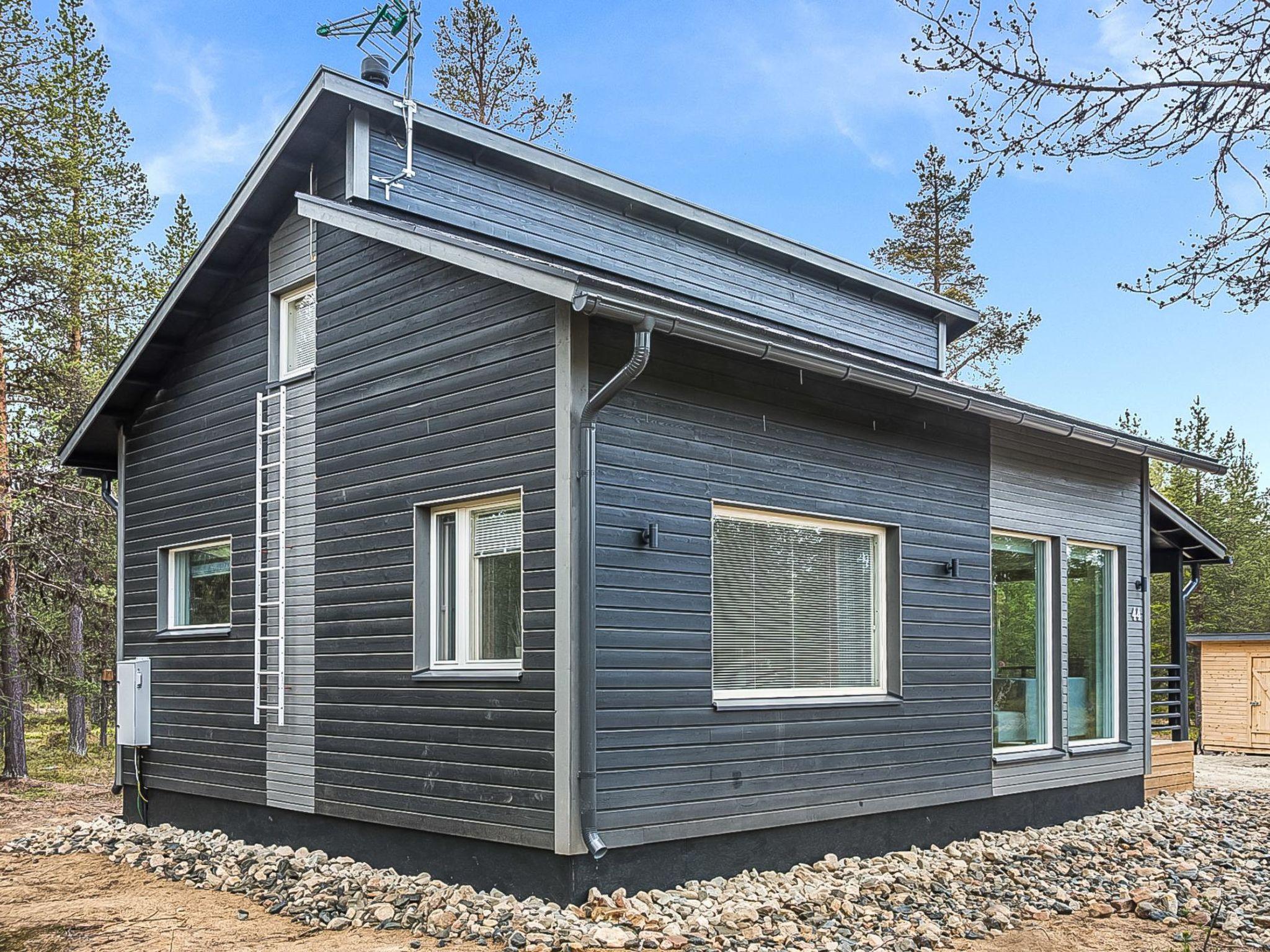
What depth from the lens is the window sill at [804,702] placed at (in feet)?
23.1

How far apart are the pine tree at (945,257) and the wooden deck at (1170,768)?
45.1ft

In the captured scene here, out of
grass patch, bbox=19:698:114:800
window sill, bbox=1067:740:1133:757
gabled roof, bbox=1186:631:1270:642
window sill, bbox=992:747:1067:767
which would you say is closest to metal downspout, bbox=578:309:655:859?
window sill, bbox=992:747:1067:767

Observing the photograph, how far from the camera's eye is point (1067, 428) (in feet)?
29.8

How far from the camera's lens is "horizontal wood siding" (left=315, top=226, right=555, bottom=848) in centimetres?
651

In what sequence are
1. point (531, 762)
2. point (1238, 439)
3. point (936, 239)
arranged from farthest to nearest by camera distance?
1. point (1238, 439)
2. point (936, 239)
3. point (531, 762)

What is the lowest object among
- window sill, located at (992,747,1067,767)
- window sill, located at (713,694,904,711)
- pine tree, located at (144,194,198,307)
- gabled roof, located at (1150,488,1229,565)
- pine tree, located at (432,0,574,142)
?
window sill, located at (992,747,1067,767)

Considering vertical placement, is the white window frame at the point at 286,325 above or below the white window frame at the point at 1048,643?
above

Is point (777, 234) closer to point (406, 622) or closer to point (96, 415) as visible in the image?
point (406, 622)

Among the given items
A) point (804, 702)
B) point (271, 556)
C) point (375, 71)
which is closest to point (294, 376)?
point (271, 556)

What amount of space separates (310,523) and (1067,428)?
19.2 feet

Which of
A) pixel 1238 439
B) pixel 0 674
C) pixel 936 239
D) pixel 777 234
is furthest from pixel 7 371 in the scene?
pixel 1238 439

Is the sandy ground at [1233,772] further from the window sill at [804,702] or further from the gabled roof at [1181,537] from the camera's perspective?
the window sill at [804,702]

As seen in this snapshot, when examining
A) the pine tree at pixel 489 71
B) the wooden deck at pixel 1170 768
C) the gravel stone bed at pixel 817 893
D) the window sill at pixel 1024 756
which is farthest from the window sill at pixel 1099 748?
the pine tree at pixel 489 71

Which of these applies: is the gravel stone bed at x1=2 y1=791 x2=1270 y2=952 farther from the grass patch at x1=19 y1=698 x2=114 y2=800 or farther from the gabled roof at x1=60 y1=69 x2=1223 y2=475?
the grass patch at x1=19 y1=698 x2=114 y2=800
